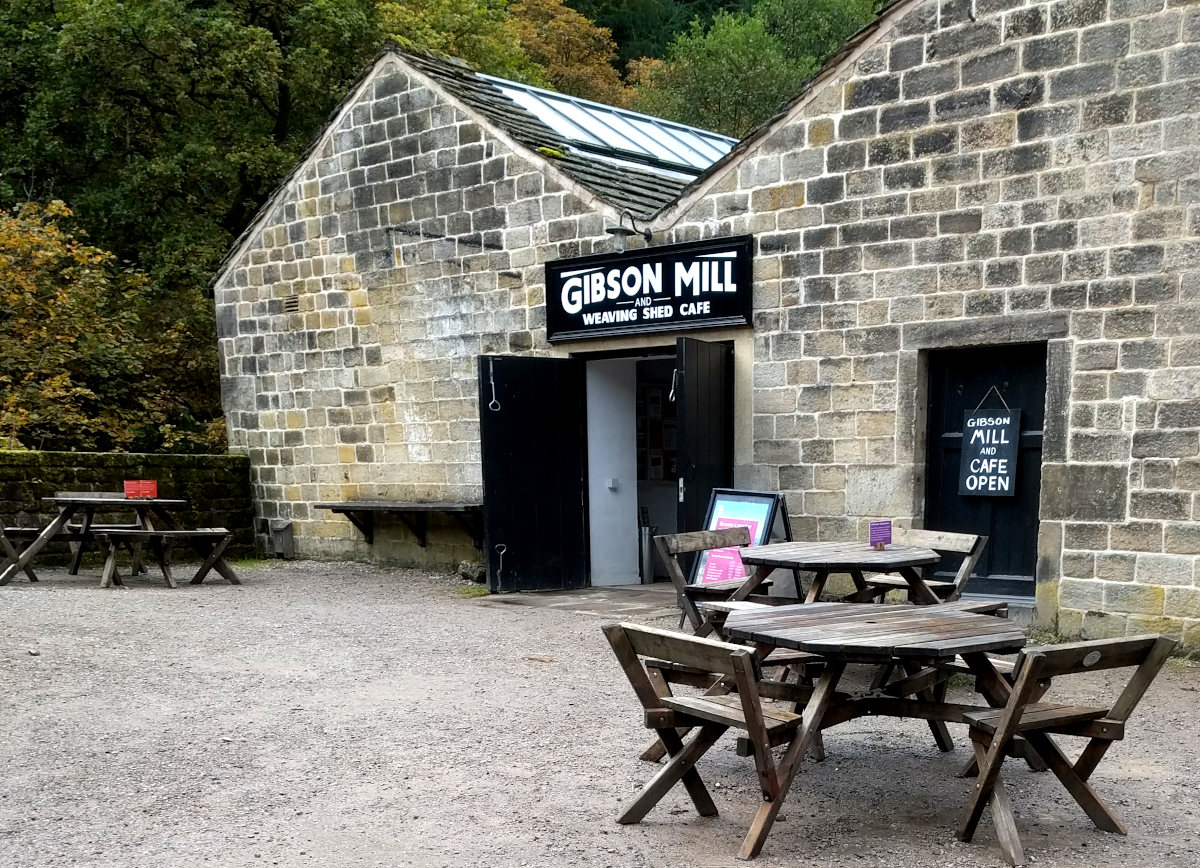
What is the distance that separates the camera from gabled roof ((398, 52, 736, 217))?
10.3 metres

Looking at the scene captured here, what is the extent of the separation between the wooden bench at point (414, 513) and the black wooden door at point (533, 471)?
0.66 metres

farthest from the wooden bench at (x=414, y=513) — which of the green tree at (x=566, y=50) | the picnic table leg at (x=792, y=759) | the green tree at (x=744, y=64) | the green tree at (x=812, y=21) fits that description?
the green tree at (x=812, y=21)

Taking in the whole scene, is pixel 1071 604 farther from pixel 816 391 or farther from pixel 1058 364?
pixel 816 391

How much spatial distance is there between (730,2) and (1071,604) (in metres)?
31.1

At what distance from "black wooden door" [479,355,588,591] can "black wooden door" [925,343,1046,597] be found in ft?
10.7

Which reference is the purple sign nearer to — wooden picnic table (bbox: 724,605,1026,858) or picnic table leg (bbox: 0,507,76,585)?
wooden picnic table (bbox: 724,605,1026,858)

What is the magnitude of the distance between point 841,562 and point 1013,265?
10.9 ft

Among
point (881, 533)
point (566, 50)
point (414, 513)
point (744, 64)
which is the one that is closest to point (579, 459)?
point (414, 513)

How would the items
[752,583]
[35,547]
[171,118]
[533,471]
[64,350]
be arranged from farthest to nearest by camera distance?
[171,118], [64,350], [35,547], [533,471], [752,583]

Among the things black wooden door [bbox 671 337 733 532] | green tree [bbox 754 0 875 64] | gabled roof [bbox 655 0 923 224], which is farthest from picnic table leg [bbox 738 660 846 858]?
green tree [bbox 754 0 875 64]

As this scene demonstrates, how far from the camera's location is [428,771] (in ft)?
15.7

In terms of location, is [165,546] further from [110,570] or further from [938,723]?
[938,723]

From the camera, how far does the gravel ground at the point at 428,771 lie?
393 cm

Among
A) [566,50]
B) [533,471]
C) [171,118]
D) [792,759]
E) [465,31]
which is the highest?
[566,50]
